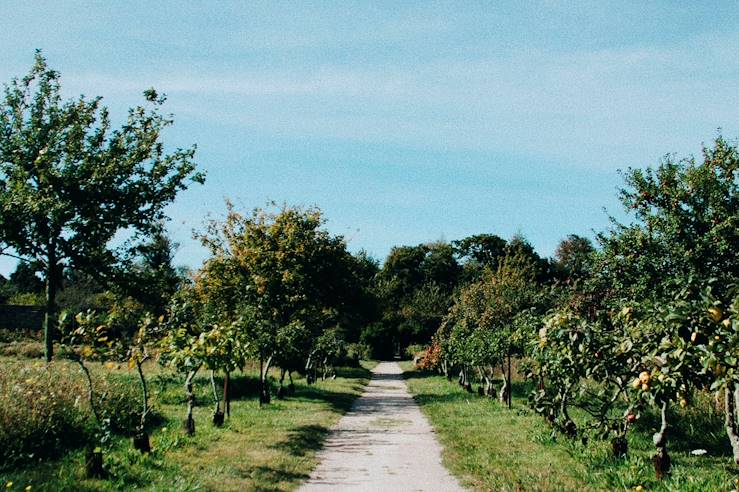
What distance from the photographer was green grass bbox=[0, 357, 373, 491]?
7852mm

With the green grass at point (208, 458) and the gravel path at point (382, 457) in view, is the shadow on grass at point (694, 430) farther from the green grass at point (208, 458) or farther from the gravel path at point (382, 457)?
the green grass at point (208, 458)

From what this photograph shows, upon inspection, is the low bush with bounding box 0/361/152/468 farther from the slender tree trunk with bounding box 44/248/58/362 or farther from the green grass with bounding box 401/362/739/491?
the slender tree trunk with bounding box 44/248/58/362

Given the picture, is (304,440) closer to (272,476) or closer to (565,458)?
(272,476)

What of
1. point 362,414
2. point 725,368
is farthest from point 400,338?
point 725,368

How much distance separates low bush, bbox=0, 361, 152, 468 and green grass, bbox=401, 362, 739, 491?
18.9 feet

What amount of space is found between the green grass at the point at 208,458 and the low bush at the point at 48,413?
1.29ft

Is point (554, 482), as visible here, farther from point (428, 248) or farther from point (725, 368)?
point (428, 248)

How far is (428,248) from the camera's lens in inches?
3307

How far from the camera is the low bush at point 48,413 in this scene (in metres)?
8.85

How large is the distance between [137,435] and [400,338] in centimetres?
5757

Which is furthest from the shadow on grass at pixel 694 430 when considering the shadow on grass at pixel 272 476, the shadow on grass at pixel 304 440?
the shadow on grass at pixel 272 476

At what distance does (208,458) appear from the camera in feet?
32.2

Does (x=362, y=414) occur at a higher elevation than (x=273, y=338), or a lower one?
lower

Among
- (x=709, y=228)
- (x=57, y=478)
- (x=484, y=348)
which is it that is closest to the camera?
(x=57, y=478)
